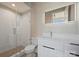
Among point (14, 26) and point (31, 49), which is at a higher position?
point (14, 26)

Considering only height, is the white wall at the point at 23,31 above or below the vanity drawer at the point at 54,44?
above

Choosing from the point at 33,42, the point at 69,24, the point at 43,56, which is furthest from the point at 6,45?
the point at 69,24

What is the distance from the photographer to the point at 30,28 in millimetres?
1278

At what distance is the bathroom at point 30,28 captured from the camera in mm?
1252

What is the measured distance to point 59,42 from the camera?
1.21 meters

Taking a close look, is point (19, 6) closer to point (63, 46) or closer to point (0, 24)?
point (0, 24)

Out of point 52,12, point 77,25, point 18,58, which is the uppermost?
point 52,12

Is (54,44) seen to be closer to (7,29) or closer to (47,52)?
(47,52)

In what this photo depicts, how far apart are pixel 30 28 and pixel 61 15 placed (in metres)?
0.37

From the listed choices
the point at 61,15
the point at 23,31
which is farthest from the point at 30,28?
the point at 61,15

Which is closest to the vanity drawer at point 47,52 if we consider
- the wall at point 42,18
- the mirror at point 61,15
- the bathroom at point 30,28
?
the bathroom at point 30,28

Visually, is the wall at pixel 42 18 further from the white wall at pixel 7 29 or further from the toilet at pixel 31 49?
the white wall at pixel 7 29

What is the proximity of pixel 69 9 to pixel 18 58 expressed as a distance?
765 mm

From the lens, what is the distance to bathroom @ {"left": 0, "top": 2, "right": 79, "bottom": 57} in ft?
4.11
